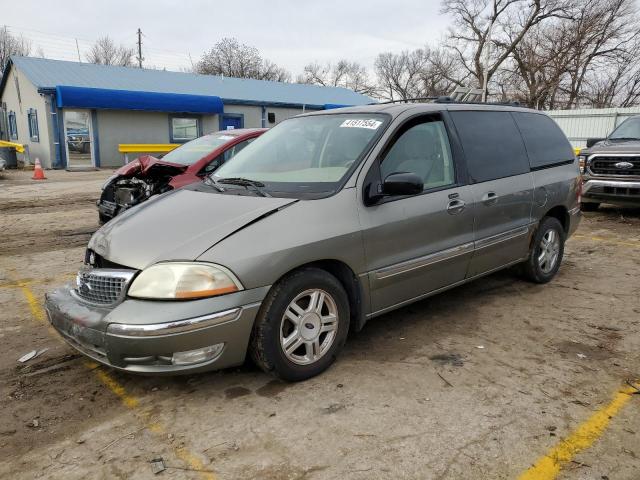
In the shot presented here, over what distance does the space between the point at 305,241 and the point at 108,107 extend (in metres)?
21.2

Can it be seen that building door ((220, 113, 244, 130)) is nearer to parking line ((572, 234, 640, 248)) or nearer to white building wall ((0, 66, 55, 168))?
white building wall ((0, 66, 55, 168))

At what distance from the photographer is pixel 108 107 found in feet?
70.5

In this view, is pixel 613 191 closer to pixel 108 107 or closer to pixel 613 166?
pixel 613 166

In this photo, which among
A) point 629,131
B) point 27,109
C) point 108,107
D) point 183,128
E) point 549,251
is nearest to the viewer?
point 549,251

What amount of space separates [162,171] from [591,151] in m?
7.69

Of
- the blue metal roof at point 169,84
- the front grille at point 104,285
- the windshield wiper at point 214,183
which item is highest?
the blue metal roof at point 169,84

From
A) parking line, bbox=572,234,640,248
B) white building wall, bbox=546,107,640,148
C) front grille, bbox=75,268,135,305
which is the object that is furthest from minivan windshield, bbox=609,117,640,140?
white building wall, bbox=546,107,640,148

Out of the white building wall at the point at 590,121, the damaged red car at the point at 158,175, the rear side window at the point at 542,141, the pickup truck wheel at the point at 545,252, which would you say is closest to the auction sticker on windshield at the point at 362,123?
the rear side window at the point at 542,141

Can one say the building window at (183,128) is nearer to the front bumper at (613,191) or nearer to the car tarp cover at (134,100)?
the car tarp cover at (134,100)

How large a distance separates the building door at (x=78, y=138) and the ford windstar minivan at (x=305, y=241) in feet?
65.8

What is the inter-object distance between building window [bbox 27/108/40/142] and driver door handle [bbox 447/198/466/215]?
2320cm

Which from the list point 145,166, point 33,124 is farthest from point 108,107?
point 145,166

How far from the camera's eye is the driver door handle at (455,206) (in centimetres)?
398

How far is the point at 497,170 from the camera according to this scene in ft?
14.8
